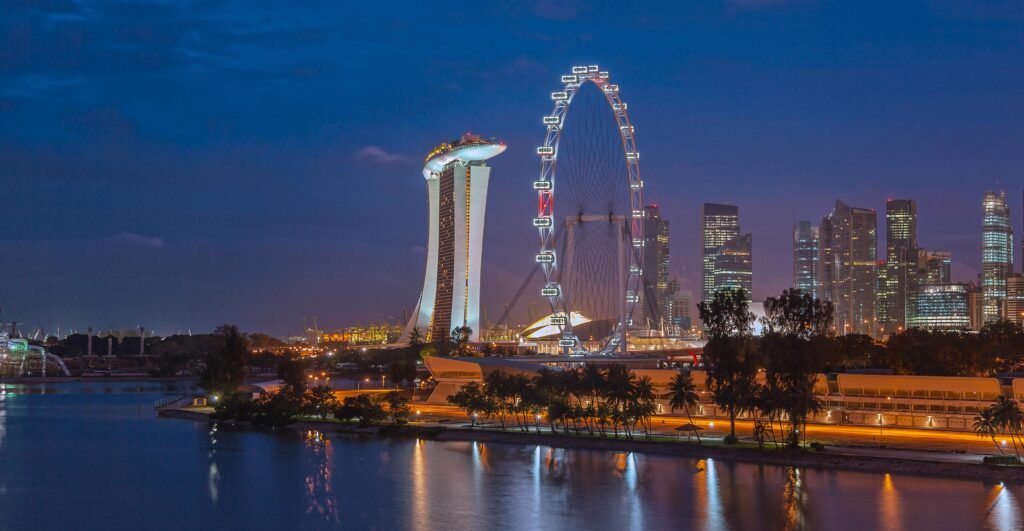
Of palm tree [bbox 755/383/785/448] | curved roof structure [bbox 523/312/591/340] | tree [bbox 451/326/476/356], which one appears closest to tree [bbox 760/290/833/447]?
palm tree [bbox 755/383/785/448]

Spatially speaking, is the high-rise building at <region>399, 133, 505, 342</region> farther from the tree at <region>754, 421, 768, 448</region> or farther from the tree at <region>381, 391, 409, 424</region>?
the tree at <region>754, 421, 768, 448</region>

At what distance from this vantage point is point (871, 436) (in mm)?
53438

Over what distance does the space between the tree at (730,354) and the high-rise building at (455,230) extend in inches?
2953

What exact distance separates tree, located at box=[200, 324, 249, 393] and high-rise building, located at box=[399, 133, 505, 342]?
4448 cm

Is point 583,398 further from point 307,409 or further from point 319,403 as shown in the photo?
point 307,409

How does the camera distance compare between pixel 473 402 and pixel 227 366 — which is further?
pixel 227 366

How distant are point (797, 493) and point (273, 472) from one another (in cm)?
2224

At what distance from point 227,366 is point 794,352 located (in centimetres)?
5117

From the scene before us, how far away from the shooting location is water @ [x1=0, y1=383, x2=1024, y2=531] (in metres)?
36.2

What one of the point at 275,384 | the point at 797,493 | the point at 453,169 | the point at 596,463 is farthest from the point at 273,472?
the point at 453,169

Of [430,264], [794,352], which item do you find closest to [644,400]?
[794,352]

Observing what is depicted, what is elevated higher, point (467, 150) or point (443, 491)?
point (467, 150)

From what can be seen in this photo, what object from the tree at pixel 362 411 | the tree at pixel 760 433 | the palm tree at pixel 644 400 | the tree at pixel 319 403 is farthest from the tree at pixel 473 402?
the tree at pixel 760 433

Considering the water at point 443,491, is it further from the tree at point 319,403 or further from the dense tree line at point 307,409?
the tree at point 319,403
